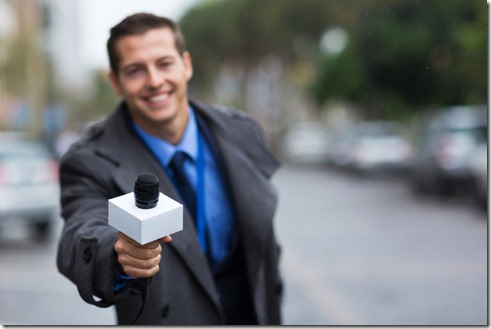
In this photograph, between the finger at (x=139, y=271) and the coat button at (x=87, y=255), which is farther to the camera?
the coat button at (x=87, y=255)

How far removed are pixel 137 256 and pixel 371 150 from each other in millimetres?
12722

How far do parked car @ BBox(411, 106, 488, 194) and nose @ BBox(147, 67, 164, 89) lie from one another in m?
9.22

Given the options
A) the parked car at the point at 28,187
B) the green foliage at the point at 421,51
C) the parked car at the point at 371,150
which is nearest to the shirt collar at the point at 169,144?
the green foliage at the point at 421,51

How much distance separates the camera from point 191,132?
64.1 inches

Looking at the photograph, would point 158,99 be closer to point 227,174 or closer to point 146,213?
point 227,174

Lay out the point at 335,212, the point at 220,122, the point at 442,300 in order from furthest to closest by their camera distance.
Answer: the point at 335,212
the point at 442,300
the point at 220,122

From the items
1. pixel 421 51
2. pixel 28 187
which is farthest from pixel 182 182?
pixel 28 187

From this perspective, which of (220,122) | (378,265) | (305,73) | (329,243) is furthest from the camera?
(305,73)

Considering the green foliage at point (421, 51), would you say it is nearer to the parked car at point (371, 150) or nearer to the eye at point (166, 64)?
the parked car at point (371, 150)

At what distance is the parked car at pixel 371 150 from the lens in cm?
1324

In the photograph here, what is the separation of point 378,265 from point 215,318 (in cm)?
498

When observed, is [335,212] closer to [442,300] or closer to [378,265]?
[378,265]

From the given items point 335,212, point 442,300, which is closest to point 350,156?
point 335,212

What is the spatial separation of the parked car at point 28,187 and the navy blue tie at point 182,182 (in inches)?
266
